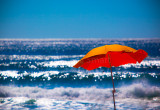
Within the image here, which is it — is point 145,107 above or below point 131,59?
below

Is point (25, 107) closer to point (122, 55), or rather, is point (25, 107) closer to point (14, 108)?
point (14, 108)

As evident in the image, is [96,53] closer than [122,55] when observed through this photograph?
Yes

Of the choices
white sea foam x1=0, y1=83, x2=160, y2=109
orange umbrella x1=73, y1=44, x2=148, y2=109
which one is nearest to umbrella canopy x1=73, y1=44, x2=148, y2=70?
orange umbrella x1=73, y1=44, x2=148, y2=109

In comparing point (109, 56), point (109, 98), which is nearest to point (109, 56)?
point (109, 56)

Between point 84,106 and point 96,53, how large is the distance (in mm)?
4194

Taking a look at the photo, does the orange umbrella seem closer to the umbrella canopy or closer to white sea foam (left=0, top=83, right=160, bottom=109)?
the umbrella canopy

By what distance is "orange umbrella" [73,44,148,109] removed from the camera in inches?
198

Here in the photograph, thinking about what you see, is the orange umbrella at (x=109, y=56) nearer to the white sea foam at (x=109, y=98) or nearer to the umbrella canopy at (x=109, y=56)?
the umbrella canopy at (x=109, y=56)

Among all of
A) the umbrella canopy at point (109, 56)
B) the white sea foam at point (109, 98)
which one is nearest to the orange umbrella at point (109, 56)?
the umbrella canopy at point (109, 56)

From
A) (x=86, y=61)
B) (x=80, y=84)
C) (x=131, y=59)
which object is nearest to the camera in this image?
(x=86, y=61)

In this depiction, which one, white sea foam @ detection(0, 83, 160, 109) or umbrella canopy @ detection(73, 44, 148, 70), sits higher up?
umbrella canopy @ detection(73, 44, 148, 70)

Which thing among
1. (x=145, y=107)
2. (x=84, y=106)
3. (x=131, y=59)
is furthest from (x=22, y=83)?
(x=131, y=59)

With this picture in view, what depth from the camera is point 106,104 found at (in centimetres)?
880

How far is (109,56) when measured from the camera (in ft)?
20.2
